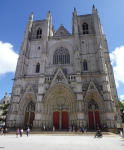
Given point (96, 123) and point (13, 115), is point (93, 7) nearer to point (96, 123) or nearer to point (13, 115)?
point (96, 123)

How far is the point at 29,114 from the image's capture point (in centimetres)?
2219

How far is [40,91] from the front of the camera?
21.8 metres

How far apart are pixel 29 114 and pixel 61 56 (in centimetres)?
1419

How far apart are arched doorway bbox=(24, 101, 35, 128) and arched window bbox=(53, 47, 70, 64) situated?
10667 mm

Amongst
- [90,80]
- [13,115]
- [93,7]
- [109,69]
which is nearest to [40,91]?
[13,115]

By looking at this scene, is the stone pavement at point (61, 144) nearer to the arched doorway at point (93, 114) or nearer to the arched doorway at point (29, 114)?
the arched doorway at point (93, 114)

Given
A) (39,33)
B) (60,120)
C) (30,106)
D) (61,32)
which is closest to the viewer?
(60,120)

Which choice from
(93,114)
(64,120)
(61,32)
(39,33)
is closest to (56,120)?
(64,120)

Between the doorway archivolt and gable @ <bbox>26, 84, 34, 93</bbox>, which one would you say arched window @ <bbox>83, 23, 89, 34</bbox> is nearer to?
gable @ <bbox>26, 84, 34, 93</bbox>

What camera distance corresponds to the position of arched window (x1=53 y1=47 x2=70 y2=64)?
26156 millimetres

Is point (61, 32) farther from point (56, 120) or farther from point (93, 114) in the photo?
point (56, 120)

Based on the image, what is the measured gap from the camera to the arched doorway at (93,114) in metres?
20.3

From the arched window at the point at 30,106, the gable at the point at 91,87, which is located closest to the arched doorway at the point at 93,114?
the gable at the point at 91,87

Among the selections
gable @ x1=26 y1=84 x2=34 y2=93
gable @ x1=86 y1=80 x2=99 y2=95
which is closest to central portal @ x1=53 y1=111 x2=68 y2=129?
gable @ x1=86 y1=80 x2=99 y2=95
